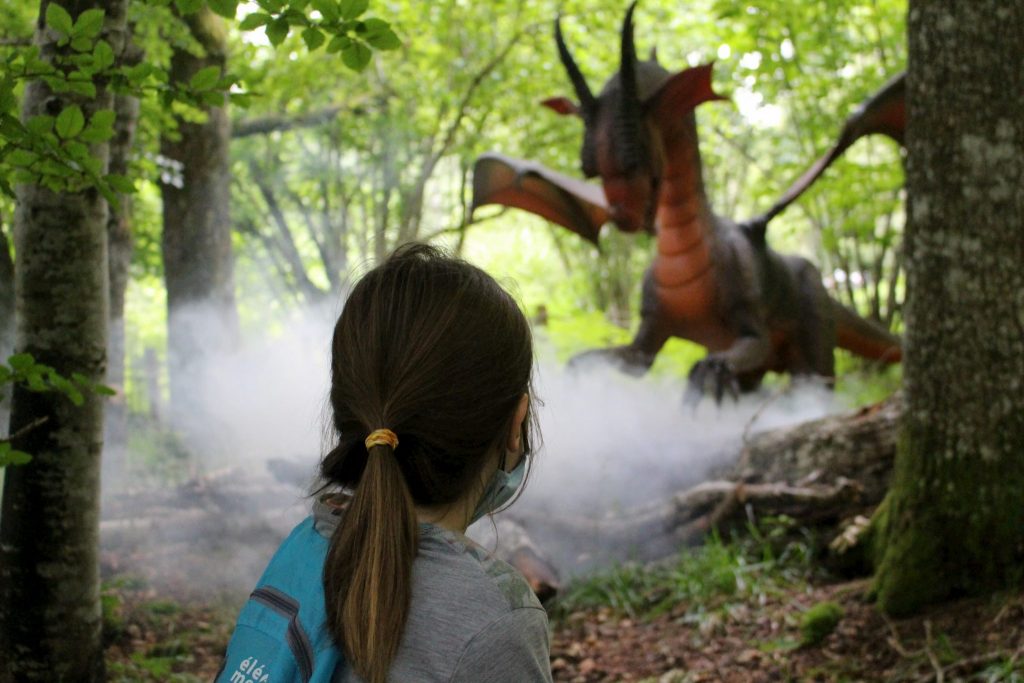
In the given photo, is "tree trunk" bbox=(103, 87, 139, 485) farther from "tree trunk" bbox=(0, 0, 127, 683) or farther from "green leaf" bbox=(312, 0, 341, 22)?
"green leaf" bbox=(312, 0, 341, 22)

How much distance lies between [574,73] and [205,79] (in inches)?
124

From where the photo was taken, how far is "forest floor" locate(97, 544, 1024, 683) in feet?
10.6

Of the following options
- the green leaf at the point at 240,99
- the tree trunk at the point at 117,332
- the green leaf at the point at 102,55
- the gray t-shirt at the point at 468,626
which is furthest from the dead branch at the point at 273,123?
the gray t-shirt at the point at 468,626

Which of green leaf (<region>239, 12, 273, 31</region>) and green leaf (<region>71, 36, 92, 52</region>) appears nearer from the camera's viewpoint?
green leaf (<region>71, 36, 92, 52</region>)

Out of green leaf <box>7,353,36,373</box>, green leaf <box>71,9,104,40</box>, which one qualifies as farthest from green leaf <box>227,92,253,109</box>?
green leaf <box>7,353,36,373</box>

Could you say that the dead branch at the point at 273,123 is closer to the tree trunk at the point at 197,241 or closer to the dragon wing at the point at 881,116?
the tree trunk at the point at 197,241

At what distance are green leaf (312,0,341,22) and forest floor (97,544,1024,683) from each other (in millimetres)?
2369

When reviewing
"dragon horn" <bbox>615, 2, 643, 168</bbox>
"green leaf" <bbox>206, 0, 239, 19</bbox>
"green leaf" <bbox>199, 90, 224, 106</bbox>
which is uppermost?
"dragon horn" <bbox>615, 2, 643, 168</bbox>

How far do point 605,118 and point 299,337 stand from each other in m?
6.41

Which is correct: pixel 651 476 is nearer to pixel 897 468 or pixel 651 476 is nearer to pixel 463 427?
pixel 897 468

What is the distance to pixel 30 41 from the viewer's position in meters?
3.09

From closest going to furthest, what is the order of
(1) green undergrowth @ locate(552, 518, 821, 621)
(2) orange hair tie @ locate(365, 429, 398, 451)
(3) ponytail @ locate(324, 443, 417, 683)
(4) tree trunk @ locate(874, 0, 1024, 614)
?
(3) ponytail @ locate(324, 443, 417, 683) → (2) orange hair tie @ locate(365, 429, 398, 451) → (4) tree trunk @ locate(874, 0, 1024, 614) → (1) green undergrowth @ locate(552, 518, 821, 621)

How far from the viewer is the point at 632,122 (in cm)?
523

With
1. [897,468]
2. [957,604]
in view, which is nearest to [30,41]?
[897,468]
